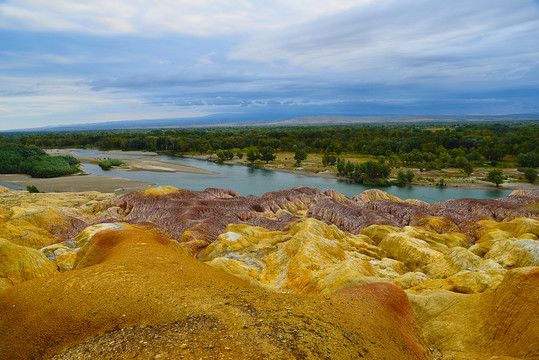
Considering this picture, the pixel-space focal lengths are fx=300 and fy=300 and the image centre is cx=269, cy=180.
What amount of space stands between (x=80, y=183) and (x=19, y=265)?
73220mm

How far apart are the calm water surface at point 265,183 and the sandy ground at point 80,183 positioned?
9974 mm

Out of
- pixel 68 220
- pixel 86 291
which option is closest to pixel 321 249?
pixel 86 291

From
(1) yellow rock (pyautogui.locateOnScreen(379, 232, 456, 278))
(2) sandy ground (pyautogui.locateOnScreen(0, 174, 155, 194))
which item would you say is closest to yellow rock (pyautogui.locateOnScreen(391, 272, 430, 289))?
(1) yellow rock (pyautogui.locateOnScreen(379, 232, 456, 278))

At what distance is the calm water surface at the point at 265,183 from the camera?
259 feet

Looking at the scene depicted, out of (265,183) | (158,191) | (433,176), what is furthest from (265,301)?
(433,176)

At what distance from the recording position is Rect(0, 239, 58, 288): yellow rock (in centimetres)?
1644

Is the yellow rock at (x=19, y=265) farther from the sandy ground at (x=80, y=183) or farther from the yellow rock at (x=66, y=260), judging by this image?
the sandy ground at (x=80, y=183)

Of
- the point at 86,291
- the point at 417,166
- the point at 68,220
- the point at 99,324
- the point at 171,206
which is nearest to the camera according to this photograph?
the point at 99,324

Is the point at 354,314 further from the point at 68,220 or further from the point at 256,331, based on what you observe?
the point at 68,220

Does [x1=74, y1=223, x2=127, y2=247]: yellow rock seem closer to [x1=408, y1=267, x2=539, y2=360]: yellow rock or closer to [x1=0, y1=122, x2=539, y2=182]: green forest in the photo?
[x1=408, y1=267, x2=539, y2=360]: yellow rock

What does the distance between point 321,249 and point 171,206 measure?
97.5 ft

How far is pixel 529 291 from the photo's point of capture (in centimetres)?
1246

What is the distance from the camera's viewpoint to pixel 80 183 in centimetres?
8050

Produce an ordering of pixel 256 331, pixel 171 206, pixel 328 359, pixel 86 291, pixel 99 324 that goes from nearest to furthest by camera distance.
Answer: pixel 328 359 < pixel 256 331 < pixel 99 324 < pixel 86 291 < pixel 171 206
